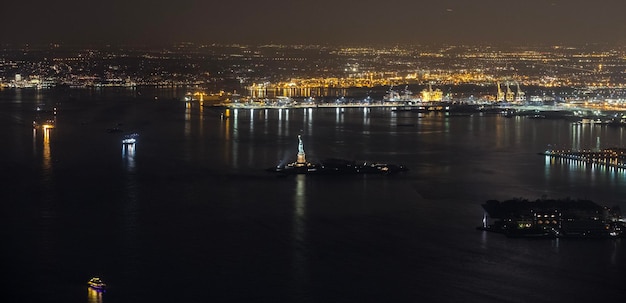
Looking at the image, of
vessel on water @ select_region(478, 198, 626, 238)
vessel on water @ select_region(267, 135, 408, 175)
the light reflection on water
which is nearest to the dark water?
the light reflection on water

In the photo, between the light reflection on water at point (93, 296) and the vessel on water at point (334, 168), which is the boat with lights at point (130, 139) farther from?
the light reflection on water at point (93, 296)

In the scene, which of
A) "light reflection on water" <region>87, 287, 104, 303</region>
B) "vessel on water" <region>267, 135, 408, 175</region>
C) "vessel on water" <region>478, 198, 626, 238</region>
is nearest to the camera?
"light reflection on water" <region>87, 287, 104, 303</region>

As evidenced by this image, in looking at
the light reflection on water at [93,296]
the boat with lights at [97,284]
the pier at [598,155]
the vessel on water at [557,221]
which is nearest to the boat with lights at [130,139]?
the pier at [598,155]

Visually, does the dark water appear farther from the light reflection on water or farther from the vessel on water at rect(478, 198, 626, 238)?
the vessel on water at rect(478, 198, 626, 238)

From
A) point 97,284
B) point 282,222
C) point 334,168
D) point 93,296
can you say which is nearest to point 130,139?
point 334,168

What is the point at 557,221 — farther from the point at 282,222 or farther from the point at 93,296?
the point at 93,296

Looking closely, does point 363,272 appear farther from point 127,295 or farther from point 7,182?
point 7,182
